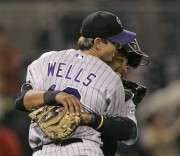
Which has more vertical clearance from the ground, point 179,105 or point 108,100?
point 108,100

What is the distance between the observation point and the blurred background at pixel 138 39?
11.4m

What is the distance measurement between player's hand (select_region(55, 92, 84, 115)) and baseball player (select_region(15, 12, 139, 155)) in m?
0.03

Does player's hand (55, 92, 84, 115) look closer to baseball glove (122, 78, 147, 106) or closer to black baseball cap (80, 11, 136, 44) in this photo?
black baseball cap (80, 11, 136, 44)

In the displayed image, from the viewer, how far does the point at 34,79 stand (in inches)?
247

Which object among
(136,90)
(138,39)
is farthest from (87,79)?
(138,39)

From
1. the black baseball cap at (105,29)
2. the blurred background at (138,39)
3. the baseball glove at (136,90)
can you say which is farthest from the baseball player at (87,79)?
the blurred background at (138,39)

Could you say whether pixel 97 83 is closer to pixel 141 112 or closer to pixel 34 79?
pixel 34 79

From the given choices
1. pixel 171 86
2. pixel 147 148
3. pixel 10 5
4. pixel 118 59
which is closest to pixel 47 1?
pixel 10 5


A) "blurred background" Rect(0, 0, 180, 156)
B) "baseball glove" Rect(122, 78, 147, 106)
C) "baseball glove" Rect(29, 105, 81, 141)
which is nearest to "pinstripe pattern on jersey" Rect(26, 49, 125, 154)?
"baseball glove" Rect(29, 105, 81, 141)

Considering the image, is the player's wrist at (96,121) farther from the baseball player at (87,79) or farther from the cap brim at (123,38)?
the cap brim at (123,38)

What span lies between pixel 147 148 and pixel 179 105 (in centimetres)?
100

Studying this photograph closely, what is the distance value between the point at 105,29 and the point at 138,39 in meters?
6.97

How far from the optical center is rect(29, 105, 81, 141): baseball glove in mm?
→ 5945

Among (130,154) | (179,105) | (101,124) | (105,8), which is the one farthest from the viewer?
(105,8)
